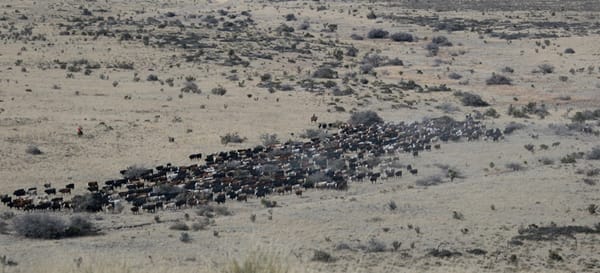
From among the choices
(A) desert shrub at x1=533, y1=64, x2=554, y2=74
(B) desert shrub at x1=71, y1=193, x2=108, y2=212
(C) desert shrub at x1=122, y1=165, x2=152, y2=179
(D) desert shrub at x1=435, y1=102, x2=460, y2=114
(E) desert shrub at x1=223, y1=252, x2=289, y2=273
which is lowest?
(D) desert shrub at x1=435, y1=102, x2=460, y2=114

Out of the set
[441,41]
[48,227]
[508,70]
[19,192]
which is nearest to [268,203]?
[48,227]

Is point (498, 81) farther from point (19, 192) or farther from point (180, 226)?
point (19, 192)

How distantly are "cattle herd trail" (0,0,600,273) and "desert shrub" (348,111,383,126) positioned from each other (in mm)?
96

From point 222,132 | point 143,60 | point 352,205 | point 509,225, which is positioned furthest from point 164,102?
point 509,225

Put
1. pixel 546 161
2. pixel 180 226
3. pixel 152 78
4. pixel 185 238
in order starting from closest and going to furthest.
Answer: pixel 185 238 < pixel 180 226 < pixel 546 161 < pixel 152 78

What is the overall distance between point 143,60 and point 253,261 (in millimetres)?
48924

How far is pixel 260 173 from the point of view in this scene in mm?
26953

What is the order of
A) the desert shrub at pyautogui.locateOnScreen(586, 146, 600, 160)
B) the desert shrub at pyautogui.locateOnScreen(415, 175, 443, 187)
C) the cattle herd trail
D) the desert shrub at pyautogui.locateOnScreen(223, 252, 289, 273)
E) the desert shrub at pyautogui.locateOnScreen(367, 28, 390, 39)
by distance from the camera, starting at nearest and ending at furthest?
the desert shrub at pyautogui.locateOnScreen(223, 252, 289, 273) → the cattle herd trail → the desert shrub at pyautogui.locateOnScreen(415, 175, 443, 187) → the desert shrub at pyautogui.locateOnScreen(586, 146, 600, 160) → the desert shrub at pyautogui.locateOnScreen(367, 28, 390, 39)

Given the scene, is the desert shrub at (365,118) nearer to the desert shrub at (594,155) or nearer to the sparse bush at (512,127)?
the sparse bush at (512,127)

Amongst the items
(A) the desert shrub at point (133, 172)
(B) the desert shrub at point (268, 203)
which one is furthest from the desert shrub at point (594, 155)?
(A) the desert shrub at point (133, 172)

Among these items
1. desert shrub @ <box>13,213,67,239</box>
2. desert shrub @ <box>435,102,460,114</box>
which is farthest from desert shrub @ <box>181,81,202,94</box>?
desert shrub @ <box>13,213,67,239</box>

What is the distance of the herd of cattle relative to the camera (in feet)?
76.5

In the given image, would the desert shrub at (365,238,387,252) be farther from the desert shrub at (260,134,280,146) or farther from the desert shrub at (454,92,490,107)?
the desert shrub at (454,92,490,107)

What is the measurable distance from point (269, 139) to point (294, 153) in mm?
3369
